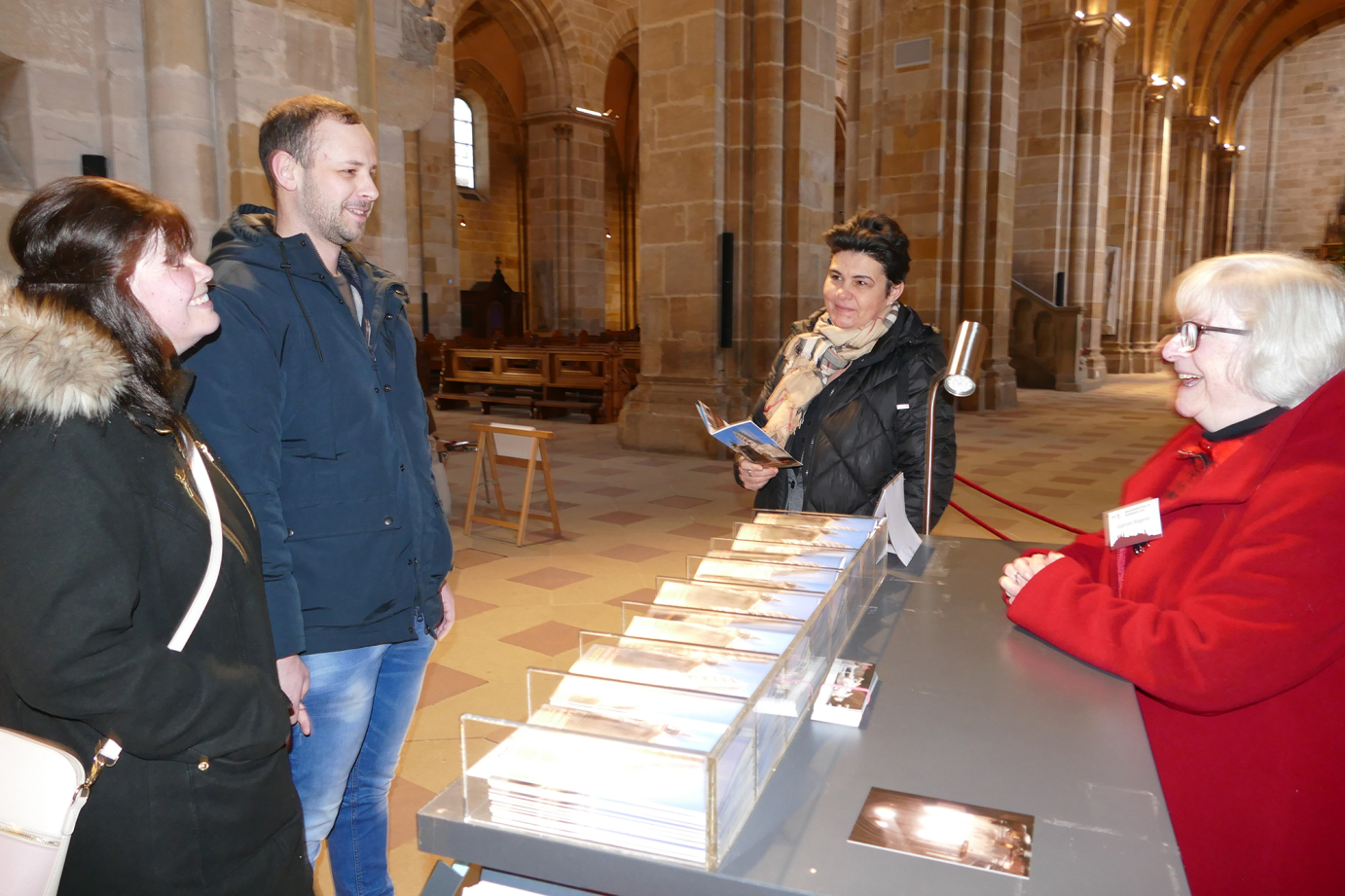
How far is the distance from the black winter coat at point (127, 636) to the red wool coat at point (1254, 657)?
1.36 metres

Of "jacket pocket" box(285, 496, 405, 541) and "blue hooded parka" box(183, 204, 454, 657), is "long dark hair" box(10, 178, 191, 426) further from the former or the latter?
"jacket pocket" box(285, 496, 405, 541)

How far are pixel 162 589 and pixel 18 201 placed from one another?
2.59m

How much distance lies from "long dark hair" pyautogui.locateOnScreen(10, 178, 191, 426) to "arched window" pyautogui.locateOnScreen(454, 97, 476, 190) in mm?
21520

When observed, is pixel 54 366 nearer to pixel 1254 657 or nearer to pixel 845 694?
pixel 845 694

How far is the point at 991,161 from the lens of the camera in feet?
38.4

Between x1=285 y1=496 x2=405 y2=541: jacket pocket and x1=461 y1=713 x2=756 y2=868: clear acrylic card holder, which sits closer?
x1=461 y1=713 x2=756 y2=868: clear acrylic card holder

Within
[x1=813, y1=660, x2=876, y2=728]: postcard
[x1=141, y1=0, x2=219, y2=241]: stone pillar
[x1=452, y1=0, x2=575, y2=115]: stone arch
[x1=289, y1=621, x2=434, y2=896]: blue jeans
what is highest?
[x1=452, y1=0, x2=575, y2=115]: stone arch

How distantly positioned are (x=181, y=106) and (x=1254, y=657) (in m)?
3.79

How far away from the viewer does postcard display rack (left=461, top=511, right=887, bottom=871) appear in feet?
3.13

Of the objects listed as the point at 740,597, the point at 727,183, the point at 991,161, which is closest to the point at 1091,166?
the point at 991,161

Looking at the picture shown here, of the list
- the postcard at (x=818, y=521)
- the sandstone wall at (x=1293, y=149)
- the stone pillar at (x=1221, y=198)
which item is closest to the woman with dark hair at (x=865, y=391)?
the postcard at (x=818, y=521)

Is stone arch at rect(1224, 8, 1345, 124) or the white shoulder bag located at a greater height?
stone arch at rect(1224, 8, 1345, 124)

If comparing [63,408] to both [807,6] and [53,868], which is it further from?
[807,6]

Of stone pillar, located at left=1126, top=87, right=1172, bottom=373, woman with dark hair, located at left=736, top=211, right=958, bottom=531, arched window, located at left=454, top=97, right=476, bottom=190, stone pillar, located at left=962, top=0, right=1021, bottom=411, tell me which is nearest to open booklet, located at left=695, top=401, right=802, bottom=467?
woman with dark hair, located at left=736, top=211, right=958, bottom=531
